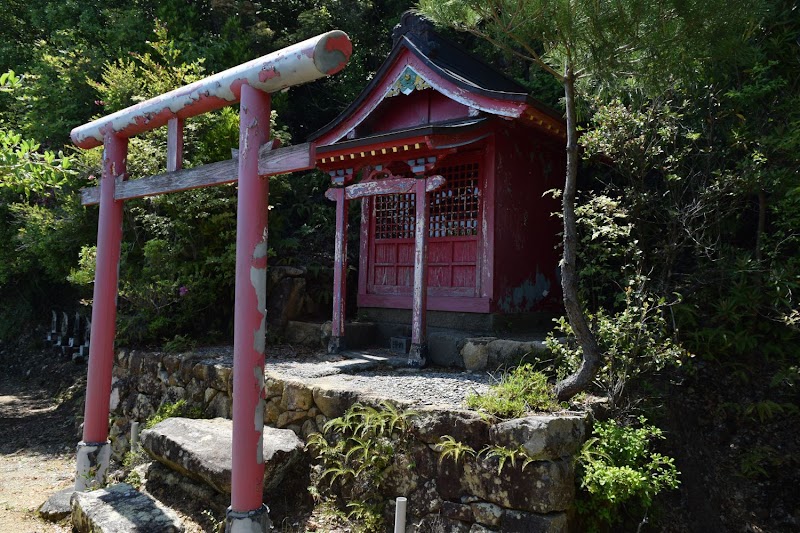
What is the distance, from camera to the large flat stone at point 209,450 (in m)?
5.09

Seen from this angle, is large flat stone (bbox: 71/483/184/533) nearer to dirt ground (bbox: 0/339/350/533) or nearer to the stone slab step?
dirt ground (bbox: 0/339/350/533)

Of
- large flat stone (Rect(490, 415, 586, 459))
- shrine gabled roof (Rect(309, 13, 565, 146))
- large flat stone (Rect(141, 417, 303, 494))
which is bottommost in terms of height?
large flat stone (Rect(141, 417, 303, 494))

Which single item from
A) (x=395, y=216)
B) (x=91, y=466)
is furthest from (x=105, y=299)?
(x=395, y=216)

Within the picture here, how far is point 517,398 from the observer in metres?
4.84

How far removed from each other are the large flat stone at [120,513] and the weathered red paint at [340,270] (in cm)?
359

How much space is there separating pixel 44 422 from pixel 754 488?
11.4 metres

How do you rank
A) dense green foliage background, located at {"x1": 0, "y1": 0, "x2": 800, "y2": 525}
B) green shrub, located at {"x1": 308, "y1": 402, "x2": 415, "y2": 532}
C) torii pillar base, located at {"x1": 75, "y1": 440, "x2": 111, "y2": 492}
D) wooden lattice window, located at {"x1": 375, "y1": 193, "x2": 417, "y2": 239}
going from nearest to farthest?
1. green shrub, located at {"x1": 308, "y1": 402, "x2": 415, "y2": 532}
2. dense green foliage background, located at {"x1": 0, "y1": 0, "x2": 800, "y2": 525}
3. torii pillar base, located at {"x1": 75, "y1": 440, "x2": 111, "y2": 492}
4. wooden lattice window, located at {"x1": 375, "y1": 193, "x2": 417, "y2": 239}

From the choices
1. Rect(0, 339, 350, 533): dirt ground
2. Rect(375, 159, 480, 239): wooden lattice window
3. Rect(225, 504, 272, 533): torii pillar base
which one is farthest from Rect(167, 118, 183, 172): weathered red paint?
Rect(375, 159, 480, 239): wooden lattice window

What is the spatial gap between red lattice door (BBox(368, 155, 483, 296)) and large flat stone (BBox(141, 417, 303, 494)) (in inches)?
150

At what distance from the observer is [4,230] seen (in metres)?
13.2

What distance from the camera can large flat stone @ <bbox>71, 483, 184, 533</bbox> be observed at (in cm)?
469

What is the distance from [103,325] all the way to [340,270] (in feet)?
11.1

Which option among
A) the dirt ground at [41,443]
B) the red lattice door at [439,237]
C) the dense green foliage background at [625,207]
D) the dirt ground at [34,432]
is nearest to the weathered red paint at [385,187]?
the red lattice door at [439,237]

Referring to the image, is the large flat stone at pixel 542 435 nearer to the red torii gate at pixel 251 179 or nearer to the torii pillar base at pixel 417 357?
the red torii gate at pixel 251 179
